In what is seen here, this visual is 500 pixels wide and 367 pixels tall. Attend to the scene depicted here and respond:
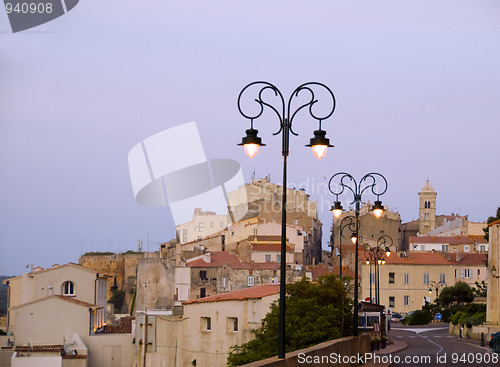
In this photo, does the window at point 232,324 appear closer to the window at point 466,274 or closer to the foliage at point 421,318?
the foliage at point 421,318

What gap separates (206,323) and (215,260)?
46.9m

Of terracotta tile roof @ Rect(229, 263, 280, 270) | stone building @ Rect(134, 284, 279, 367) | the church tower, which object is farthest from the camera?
the church tower

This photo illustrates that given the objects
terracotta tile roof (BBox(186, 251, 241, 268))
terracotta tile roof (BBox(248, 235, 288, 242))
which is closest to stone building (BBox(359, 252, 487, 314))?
terracotta tile roof (BBox(248, 235, 288, 242))

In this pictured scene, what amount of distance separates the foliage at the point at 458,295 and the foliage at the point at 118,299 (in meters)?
51.1

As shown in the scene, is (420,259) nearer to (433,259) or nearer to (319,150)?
(433,259)

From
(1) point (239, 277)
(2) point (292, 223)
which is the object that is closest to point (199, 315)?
(1) point (239, 277)

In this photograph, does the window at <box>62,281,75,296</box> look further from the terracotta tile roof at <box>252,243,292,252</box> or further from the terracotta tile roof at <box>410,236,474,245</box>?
the terracotta tile roof at <box>410,236,474,245</box>

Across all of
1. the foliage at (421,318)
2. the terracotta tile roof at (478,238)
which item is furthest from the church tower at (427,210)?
the foliage at (421,318)

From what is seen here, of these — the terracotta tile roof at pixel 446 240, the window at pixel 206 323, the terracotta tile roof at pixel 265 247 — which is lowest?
the window at pixel 206 323

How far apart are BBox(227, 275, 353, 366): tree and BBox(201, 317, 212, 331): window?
10.7 m

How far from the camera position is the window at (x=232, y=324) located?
46.7 metres

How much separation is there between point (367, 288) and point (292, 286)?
57.2m

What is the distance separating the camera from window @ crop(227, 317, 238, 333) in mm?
46700

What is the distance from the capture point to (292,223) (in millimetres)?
117750
